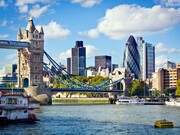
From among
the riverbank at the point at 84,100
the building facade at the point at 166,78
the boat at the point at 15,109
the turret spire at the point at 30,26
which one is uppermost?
the turret spire at the point at 30,26

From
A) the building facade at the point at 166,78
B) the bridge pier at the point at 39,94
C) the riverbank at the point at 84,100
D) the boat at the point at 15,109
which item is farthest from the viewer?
the building facade at the point at 166,78

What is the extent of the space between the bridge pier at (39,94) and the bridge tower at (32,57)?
51.0ft

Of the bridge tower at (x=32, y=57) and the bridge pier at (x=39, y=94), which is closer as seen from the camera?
the bridge pier at (x=39, y=94)

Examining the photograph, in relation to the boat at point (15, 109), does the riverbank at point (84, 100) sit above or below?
below

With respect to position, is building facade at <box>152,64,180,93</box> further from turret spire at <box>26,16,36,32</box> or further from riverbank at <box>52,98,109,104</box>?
turret spire at <box>26,16,36,32</box>

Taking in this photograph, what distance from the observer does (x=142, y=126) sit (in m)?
53.8

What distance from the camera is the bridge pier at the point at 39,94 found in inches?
5089

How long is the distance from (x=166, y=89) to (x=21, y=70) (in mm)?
58720

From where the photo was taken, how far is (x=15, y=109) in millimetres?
54375

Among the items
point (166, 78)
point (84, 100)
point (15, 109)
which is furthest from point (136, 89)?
point (15, 109)

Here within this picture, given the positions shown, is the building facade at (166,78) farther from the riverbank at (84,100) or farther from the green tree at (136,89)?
the riverbank at (84,100)

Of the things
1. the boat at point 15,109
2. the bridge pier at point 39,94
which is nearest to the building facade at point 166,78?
the bridge pier at point 39,94

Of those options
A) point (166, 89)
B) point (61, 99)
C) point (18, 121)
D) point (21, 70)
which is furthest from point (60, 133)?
point (166, 89)

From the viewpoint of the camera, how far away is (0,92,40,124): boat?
2124 inches
